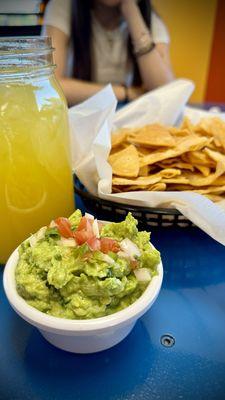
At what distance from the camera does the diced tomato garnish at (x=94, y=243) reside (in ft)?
1.89

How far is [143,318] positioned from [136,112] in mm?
923

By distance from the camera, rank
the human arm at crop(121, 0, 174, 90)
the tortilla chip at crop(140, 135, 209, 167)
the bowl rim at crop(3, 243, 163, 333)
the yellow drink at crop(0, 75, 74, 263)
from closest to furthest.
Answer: the bowl rim at crop(3, 243, 163, 333) < the yellow drink at crop(0, 75, 74, 263) < the tortilla chip at crop(140, 135, 209, 167) < the human arm at crop(121, 0, 174, 90)

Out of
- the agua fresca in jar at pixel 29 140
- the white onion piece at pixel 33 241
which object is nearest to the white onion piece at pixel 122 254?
the white onion piece at pixel 33 241

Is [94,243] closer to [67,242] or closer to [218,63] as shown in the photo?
[67,242]

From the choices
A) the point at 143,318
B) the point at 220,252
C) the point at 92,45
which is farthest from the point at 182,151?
the point at 92,45

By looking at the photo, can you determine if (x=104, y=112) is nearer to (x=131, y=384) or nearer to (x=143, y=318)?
(x=143, y=318)

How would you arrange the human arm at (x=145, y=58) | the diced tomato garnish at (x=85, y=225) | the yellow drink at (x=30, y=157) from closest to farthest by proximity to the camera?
the diced tomato garnish at (x=85, y=225), the yellow drink at (x=30, y=157), the human arm at (x=145, y=58)

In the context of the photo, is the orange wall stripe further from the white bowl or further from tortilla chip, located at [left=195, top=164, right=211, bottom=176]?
the white bowl

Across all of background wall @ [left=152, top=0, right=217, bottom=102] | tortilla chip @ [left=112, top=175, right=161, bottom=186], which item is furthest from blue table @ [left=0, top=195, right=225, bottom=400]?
background wall @ [left=152, top=0, right=217, bottom=102]

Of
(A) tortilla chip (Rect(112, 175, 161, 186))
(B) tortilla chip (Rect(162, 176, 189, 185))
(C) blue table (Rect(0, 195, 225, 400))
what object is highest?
(A) tortilla chip (Rect(112, 175, 161, 186))

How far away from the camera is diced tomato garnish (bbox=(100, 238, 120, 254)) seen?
0.58m

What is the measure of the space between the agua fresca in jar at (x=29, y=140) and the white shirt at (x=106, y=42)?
165 cm

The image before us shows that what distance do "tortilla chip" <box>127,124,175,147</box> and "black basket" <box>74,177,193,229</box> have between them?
0.26m

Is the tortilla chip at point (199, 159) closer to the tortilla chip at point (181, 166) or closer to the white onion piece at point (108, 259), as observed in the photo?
the tortilla chip at point (181, 166)
